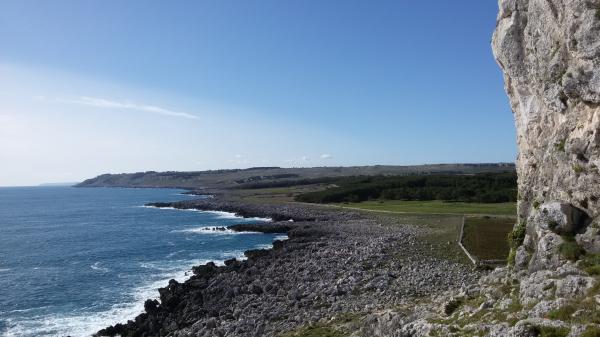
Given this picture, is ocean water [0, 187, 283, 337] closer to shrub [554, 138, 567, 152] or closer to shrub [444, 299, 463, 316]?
shrub [444, 299, 463, 316]

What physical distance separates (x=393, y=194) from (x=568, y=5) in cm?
9927

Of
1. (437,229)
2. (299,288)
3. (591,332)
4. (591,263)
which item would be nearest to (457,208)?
(437,229)

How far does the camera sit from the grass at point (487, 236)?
42.3 meters

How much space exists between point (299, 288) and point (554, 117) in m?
21.4

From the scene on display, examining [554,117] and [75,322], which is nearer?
[554,117]

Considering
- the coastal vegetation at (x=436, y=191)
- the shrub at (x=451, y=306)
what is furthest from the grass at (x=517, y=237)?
the coastal vegetation at (x=436, y=191)

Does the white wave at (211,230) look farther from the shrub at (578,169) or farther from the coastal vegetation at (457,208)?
the shrub at (578,169)

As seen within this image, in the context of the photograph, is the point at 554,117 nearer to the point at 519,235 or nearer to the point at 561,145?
the point at 561,145

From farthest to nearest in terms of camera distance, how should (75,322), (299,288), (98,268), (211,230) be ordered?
1. (211,230)
2. (98,268)
3. (299,288)
4. (75,322)

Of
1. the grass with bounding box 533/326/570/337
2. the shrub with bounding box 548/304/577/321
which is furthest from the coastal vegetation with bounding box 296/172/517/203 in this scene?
the grass with bounding box 533/326/570/337

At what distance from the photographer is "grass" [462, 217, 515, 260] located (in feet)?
139

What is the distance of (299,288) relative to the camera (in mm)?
35781

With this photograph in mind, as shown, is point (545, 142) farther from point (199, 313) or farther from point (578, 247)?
point (199, 313)

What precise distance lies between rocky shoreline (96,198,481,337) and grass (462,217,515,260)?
4.08 meters
